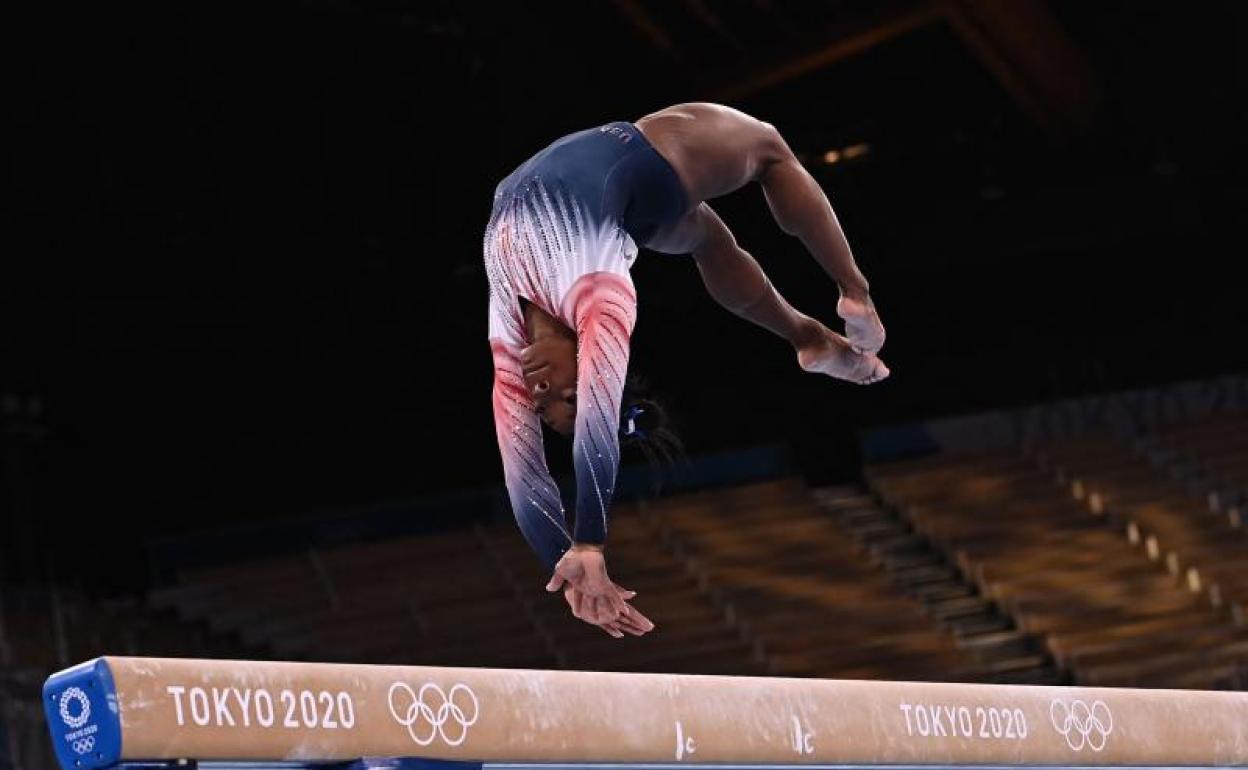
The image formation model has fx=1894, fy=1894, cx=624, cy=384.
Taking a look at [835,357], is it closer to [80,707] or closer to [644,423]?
[644,423]

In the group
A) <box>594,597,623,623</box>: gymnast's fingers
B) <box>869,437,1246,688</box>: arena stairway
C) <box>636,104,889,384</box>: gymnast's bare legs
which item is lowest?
<box>869,437,1246,688</box>: arena stairway

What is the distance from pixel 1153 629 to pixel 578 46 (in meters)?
6.34

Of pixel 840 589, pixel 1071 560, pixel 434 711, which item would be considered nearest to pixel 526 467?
pixel 434 711

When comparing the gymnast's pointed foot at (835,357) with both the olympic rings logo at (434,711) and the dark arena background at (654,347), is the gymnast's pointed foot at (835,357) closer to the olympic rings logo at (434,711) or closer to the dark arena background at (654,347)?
the olympic rings logo at (434,711)

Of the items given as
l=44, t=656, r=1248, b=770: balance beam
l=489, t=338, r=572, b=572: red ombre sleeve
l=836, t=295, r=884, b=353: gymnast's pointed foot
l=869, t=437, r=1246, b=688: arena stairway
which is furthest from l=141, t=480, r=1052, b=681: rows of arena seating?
l=489, t=338, r=572, b=572: red ombre sleeve

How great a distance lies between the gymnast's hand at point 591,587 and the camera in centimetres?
455

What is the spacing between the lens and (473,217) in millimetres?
16469

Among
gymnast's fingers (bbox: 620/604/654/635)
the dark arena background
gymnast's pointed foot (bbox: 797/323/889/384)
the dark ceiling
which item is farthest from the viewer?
the dark ceiling

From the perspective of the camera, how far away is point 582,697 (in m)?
5.07

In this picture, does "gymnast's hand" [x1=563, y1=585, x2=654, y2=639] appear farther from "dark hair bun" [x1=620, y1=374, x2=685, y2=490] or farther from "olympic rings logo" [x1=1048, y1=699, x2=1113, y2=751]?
"olympic rings logo" [x1=1048, y1=699, x2=1113, y2=751]

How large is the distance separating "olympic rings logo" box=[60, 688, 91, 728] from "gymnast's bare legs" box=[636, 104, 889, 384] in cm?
191

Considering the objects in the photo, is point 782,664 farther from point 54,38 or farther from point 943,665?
point 54,38

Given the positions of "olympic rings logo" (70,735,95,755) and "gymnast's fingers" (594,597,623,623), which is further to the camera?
"gymnast's fingers" (594,597,623,623)

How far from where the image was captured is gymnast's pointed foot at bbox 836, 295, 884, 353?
526 cm
